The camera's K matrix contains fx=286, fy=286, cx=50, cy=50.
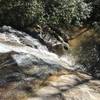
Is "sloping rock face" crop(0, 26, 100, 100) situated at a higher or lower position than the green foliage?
higher

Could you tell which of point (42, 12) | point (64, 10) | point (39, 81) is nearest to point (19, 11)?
point (42, 12)

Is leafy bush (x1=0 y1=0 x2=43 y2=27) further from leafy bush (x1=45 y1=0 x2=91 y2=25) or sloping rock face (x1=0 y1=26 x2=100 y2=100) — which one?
sloping rock face (x1=0 y1=26 x2=100 y2=100)

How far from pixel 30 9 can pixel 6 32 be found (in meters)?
1.26

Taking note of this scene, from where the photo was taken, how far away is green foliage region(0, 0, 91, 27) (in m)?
9.43

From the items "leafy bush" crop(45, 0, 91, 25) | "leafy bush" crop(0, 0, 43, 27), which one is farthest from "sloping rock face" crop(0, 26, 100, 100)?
"leafy bush" crop(45, 0, 91, 25)

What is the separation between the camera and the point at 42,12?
32.0 feet

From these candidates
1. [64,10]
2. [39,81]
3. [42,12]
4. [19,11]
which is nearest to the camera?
[39,81]

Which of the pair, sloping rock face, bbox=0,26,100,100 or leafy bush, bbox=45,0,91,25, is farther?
leafy bush, bbox=45,0,91,25

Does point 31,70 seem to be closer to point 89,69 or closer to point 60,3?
point 89,69

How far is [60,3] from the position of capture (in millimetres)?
10070

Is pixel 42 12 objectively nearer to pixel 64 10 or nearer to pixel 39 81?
pixel 64 10

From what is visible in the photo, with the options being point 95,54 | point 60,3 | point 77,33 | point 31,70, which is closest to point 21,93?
point 31,70

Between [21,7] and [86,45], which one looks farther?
[86,45]

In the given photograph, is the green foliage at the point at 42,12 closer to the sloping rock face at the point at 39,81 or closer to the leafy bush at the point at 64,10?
the leafy bush at the point at 64,10
